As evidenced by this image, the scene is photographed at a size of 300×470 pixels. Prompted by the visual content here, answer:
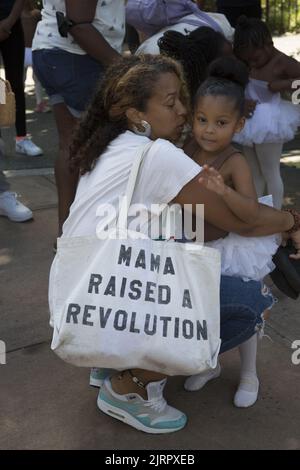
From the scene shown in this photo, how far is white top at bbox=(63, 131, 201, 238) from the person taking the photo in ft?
7.99

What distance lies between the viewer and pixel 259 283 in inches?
106

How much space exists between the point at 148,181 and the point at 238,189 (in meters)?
0.36

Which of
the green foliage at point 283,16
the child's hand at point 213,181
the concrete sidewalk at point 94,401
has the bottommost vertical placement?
the green foliage at point 283,16

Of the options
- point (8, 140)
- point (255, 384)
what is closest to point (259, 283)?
point (255, 384)

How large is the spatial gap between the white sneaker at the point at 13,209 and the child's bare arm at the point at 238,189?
243cm

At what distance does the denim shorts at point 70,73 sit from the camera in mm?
3951

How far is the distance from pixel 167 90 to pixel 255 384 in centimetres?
124

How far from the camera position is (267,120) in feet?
13.7

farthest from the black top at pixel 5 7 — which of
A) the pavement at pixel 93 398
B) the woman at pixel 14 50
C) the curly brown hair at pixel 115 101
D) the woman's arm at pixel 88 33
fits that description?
the curly brown hair at pixel 115 101

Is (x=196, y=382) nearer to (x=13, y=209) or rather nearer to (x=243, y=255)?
(x=243, y=255)

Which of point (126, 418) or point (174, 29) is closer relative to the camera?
point (126, 418)

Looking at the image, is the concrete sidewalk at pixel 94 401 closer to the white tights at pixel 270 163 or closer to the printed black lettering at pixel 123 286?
the printed black lettering at pixel 123 286

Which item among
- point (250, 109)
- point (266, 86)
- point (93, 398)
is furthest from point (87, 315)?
point (266, 86)

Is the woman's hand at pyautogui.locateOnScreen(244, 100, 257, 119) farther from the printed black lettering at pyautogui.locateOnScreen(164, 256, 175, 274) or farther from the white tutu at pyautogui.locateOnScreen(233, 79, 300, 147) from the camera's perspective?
the printed black lettering at pyautogui.locateOnScreen(164, 256, 175, 274)
